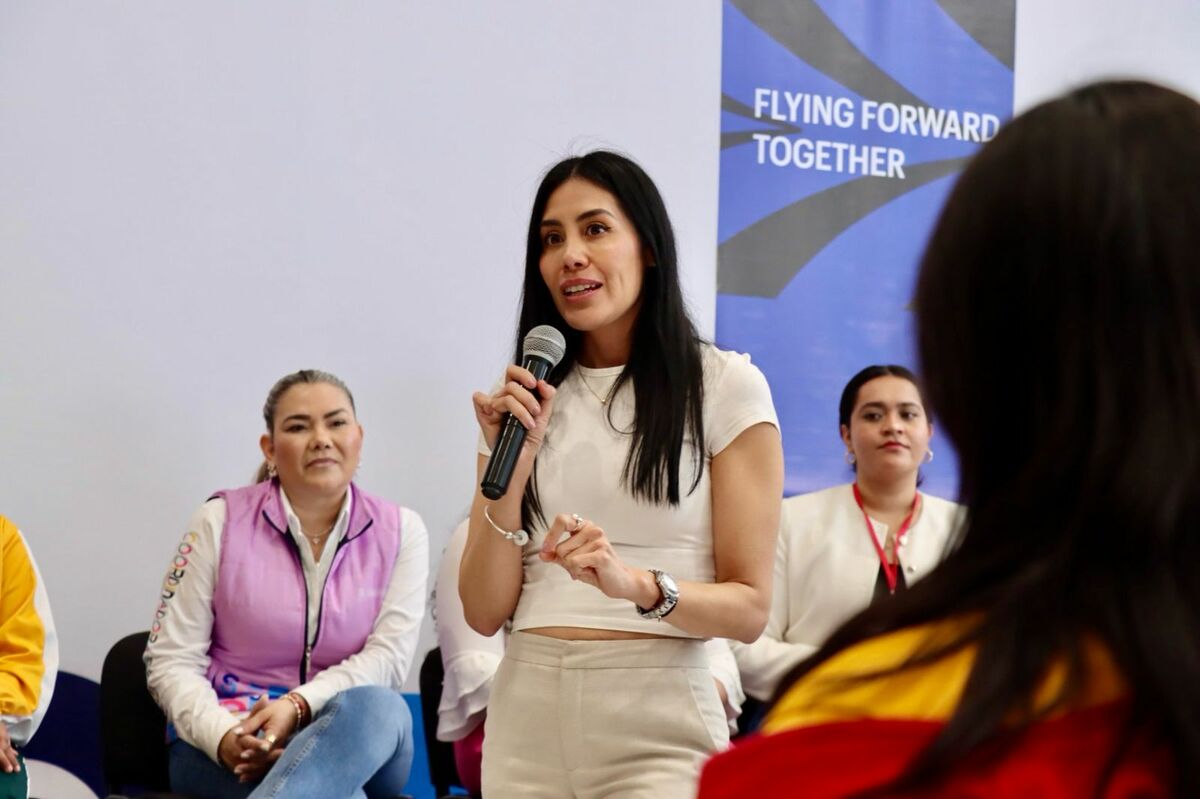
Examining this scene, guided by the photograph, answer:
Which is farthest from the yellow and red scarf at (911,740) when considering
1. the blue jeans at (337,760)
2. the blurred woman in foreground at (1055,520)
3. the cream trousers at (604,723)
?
the blue jeans at (337,760)

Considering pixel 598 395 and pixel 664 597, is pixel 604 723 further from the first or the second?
pixel 598 395

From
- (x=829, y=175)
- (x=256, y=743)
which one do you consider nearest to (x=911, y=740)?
(x=256, y=743)

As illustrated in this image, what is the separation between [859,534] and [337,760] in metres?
1.52

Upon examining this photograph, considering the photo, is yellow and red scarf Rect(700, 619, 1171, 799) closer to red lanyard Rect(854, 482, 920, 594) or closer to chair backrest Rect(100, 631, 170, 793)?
chair backrest Rect(100, 631, 170, 793)

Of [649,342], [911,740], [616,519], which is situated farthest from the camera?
[649,342]

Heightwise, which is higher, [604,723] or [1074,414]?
[1074,414]

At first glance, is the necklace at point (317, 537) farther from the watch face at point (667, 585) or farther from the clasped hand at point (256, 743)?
the watch face at point (667, 585)

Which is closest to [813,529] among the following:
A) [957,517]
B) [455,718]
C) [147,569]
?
[455,718]

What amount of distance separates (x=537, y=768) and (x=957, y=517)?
3.79 ft

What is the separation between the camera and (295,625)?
125 inches

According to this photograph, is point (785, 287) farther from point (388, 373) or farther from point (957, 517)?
point (957, 517)

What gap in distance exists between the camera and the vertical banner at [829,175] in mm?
4418

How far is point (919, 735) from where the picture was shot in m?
0.69

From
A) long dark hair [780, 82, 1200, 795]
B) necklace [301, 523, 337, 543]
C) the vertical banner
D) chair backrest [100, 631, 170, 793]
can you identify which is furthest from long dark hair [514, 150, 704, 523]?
the vertical banner
